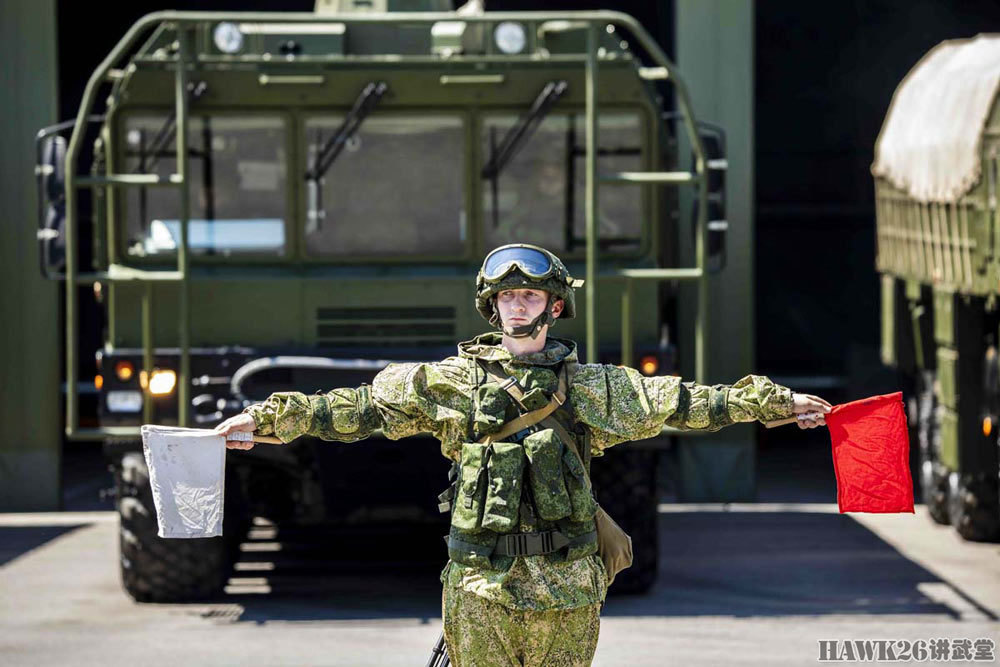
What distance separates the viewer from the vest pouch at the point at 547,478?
5.49 m

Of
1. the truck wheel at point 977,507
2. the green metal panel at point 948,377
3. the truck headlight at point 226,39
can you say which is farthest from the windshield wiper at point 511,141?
the truck wheel at point 977,507

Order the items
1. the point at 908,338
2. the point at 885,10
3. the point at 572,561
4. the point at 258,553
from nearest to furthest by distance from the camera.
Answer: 1. the point at 572,561
2. the point at 258,553
3. the point at 908,338
4. the point at 885,10

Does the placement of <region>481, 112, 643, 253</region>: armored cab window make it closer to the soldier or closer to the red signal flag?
the red signal flag

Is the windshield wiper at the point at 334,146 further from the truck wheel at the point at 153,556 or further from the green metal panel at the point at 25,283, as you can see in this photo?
the green metal panel at the point at 25,283

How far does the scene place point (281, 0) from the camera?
20484 mm

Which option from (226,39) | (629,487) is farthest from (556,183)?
(226,39)

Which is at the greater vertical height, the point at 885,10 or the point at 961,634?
the point at 885,10

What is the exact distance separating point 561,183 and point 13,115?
5.33m

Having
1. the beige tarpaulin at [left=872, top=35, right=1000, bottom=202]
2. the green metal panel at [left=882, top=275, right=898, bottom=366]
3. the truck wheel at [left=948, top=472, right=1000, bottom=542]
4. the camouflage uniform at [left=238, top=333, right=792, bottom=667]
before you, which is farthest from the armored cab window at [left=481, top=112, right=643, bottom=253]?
the camouflage uniform at [left=238, top=333, right=792, bottom=667]

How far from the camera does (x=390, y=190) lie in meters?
10.4

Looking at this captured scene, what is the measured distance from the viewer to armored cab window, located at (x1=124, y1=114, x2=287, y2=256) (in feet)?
33.9

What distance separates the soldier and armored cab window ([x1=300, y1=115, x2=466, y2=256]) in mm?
4740

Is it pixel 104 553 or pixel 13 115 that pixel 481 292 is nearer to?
pixel 104 553

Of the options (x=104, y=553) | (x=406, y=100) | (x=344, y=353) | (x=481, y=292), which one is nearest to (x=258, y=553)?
(x=104, y=553)
